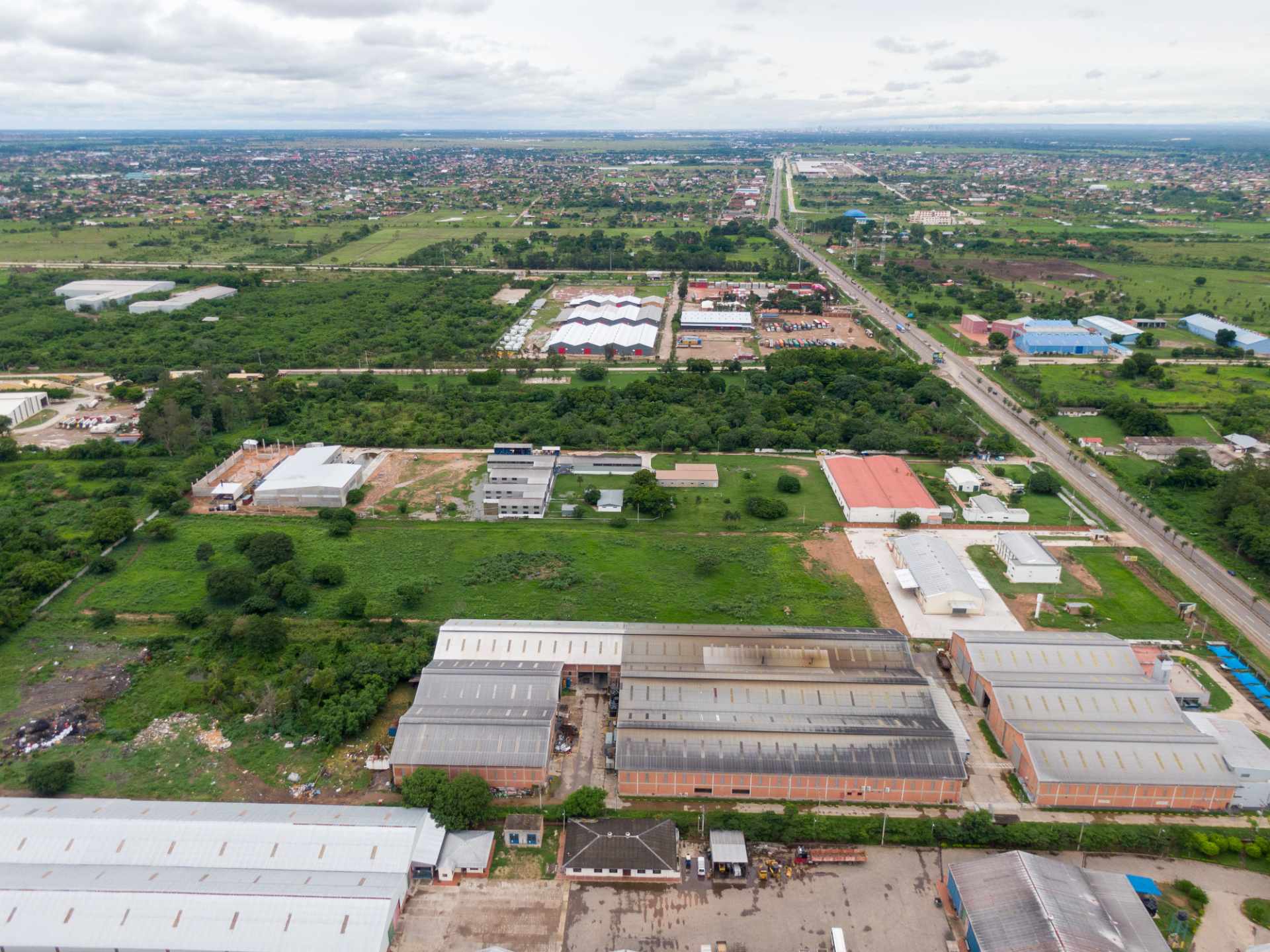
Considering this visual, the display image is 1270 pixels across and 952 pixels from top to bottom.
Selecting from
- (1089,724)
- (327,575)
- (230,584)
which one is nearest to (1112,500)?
(1089,724)

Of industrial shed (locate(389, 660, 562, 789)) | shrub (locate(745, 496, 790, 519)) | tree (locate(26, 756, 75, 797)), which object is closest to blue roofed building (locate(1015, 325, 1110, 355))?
shrub (locate(745, 496, 790, 519))

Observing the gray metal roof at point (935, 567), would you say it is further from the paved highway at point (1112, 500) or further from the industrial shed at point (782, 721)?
the paved highway at point (1112, 500)

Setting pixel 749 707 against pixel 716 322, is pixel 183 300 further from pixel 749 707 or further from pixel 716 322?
pixel 749 707

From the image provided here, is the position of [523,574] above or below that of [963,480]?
above

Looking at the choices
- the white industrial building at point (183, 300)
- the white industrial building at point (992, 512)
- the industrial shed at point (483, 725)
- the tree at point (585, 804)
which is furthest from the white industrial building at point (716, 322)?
the tree at point (585, 804)

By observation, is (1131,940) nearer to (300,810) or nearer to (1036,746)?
→ (1036,746)

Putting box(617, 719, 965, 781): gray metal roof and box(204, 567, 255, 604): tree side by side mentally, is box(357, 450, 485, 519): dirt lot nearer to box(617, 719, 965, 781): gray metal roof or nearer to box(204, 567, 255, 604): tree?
box(204, 567, 255, 604): tree
